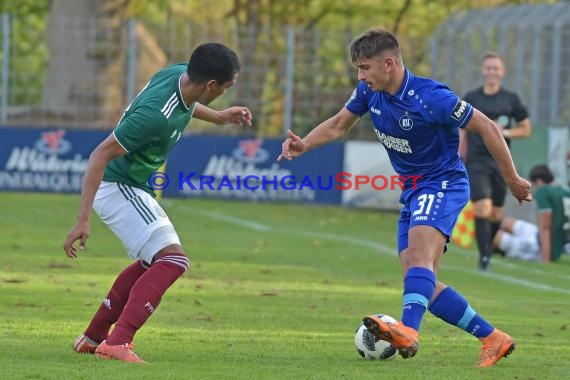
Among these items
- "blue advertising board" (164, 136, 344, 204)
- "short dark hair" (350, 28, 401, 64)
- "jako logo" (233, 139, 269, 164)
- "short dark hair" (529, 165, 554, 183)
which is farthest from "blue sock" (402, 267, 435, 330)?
"jako logo" (233, 139, 269, 164)

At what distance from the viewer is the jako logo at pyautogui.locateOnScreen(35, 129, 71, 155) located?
24578mm

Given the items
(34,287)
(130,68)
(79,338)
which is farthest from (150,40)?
(79,338)

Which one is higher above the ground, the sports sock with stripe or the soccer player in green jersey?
the soccer player in green jersey

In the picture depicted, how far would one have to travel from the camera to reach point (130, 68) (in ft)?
84.1

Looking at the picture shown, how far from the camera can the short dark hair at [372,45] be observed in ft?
27.8

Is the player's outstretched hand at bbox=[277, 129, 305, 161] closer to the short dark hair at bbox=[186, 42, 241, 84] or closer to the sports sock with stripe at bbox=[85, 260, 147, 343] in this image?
the short dark hair at bbox=[186, 42, 241, 84]

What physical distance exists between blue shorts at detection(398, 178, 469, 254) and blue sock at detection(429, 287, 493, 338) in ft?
1.20

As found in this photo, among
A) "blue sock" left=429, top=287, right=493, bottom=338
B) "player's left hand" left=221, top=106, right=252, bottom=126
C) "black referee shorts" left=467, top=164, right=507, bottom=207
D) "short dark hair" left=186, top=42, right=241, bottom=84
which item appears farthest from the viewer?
"black referee shorts" left=467, top=164, right=507, bottom=207

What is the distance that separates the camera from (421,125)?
8523mm

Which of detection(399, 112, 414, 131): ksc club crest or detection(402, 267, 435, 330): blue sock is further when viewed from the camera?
detection(399, 112, 414, 131): ksc club crest

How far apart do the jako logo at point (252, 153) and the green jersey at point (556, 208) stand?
7322 millimetres

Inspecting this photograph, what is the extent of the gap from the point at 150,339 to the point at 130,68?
16.7m

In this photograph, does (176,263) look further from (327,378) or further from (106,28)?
(106,28)

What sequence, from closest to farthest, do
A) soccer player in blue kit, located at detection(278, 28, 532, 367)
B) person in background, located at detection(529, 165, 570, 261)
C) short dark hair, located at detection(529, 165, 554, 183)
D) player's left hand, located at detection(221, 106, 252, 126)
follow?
soccer player in blue kit, located at detection(278, 28, 532, 367), player's left hand, located at detection(221, 106, 252, 126), person in background, located at detection(529, 165, 570, 261), short dark hair, located at detection(529, 165, 554, 183)
